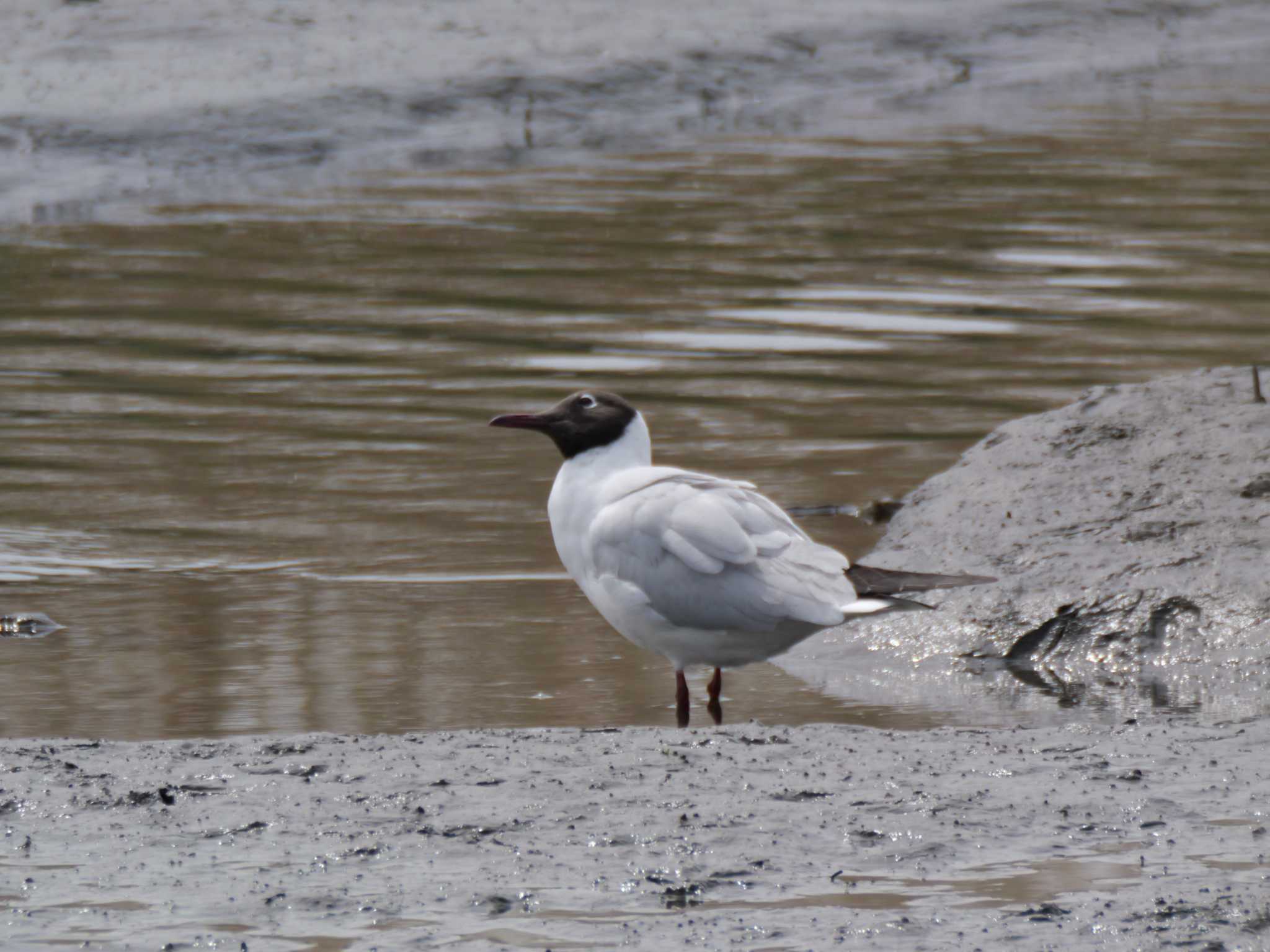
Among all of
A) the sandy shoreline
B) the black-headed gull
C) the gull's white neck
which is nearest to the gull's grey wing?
the black-headed gull

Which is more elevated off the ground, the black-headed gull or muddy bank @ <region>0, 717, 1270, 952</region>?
the black-headed gull

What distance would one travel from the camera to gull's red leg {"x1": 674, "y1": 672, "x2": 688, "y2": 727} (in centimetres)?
523

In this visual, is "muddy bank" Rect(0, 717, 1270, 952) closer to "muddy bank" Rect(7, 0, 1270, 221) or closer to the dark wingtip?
the dark wingtip

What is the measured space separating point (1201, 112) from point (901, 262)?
29.7 feet

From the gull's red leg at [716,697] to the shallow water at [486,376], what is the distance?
0.08 meters

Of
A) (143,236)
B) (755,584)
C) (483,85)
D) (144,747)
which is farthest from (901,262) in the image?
(144,747)

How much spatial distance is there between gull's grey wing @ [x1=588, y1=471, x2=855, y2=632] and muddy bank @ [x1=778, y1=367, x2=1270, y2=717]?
562mm

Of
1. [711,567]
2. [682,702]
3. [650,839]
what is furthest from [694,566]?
[650,839]

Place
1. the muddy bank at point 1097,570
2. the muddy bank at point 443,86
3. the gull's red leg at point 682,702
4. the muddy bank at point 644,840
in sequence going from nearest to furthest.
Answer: the muddy bank at point 644,840 → the gull's red leg at point 682,702 → the muddy bank at point 1097,570 → the muddy bank at point 443,86

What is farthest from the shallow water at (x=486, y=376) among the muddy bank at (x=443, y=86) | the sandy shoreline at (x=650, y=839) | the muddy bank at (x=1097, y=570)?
the muddy bank at (x=443, y=86)

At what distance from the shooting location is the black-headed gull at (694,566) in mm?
5105

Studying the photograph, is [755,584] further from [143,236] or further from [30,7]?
[30,7]

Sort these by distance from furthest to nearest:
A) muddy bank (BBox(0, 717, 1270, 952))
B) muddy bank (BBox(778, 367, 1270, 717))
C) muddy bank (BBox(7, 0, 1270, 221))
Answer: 1. muddy bank (BBox(7, 0, 1270, 221))
2. muddy bank (BBox(778, 367, 1270, 717))
3. muddy bank (BBox(0, 717, 1270, 952))

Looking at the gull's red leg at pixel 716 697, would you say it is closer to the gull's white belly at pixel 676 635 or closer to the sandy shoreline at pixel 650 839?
the gull's white belly at pixel 676 635
